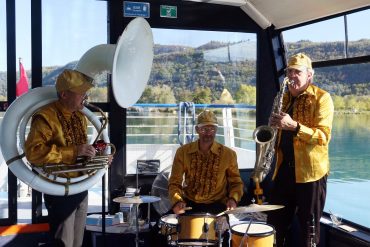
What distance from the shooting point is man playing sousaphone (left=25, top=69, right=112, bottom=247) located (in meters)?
2.64

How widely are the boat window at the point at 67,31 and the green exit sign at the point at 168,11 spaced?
57cm

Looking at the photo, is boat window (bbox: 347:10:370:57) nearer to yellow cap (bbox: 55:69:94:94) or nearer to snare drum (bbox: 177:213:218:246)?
snare drum (bbox: 177:213:218:246)

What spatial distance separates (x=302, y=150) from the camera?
3068mm

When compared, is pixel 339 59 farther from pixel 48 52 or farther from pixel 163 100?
pixel 48 52

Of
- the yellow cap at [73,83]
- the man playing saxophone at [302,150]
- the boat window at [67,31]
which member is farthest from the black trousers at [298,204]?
the boat window at [67,31]

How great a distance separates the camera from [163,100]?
15.5 feet

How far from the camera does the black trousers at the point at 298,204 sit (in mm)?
3062

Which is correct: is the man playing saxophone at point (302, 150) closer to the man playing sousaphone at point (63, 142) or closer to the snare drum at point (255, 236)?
the snare drum at point (255, 236)

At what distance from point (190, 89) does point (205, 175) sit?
1.54 metres

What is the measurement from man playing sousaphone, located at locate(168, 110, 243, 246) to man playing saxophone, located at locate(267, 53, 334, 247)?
0.36 metres

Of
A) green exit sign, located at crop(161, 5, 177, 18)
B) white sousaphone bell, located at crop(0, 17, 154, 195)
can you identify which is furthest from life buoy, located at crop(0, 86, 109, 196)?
green exit sign, located at crop(161, 5, 177, 18)

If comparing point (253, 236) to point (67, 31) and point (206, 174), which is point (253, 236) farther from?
point (67, 31)

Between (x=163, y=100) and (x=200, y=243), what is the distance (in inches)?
84.7

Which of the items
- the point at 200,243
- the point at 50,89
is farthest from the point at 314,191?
the point at 50,89
